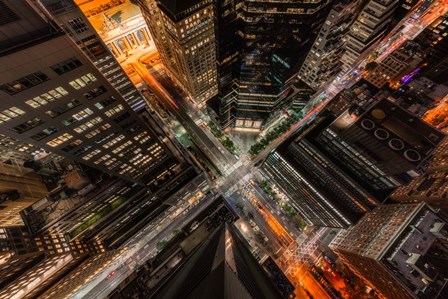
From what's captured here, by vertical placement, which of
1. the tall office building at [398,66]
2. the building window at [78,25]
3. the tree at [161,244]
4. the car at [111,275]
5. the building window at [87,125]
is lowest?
the tall office building at [398,66]

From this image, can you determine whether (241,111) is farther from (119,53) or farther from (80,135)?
(119,53)

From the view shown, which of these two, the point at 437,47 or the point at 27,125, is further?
the point at 437,47

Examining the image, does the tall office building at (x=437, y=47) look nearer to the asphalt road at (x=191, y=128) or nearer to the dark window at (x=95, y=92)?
the asphalt road at (x=191, y=128)

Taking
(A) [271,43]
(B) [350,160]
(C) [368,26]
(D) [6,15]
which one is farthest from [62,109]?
(C) [368,26]

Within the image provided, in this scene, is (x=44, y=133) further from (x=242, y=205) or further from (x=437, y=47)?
(x=437, y=47)

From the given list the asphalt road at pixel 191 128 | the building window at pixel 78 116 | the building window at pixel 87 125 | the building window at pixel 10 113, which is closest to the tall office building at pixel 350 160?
the asphalt road at pixel 191 128
